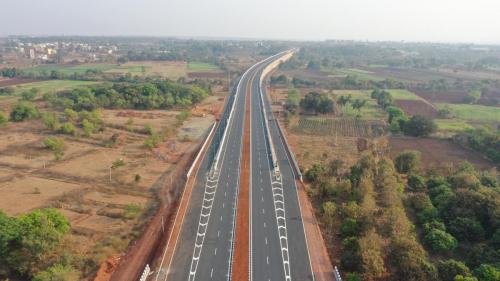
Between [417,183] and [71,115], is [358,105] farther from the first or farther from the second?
[71,115]

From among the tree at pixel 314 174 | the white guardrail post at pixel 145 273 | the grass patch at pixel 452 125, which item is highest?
the grass patch at pixel 452 125

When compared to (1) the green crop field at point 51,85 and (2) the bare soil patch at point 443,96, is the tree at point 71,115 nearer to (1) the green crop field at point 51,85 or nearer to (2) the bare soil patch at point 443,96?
(1) the green crop field at point 51,85

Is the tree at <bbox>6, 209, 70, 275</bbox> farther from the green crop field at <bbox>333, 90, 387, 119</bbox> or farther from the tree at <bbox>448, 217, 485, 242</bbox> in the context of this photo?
the green crop field at <bbox>333, 90, 387, 119</bbox>

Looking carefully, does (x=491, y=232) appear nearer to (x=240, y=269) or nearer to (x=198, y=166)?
(x=240, y=269)

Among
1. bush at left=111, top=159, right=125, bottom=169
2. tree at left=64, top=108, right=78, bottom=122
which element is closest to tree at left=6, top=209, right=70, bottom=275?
bush at left=111, top=159, right=125, bottom=169

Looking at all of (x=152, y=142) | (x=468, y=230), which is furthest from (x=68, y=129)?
(x=468, y=230)

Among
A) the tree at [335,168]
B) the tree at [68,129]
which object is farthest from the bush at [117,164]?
the tree at [335,168]
